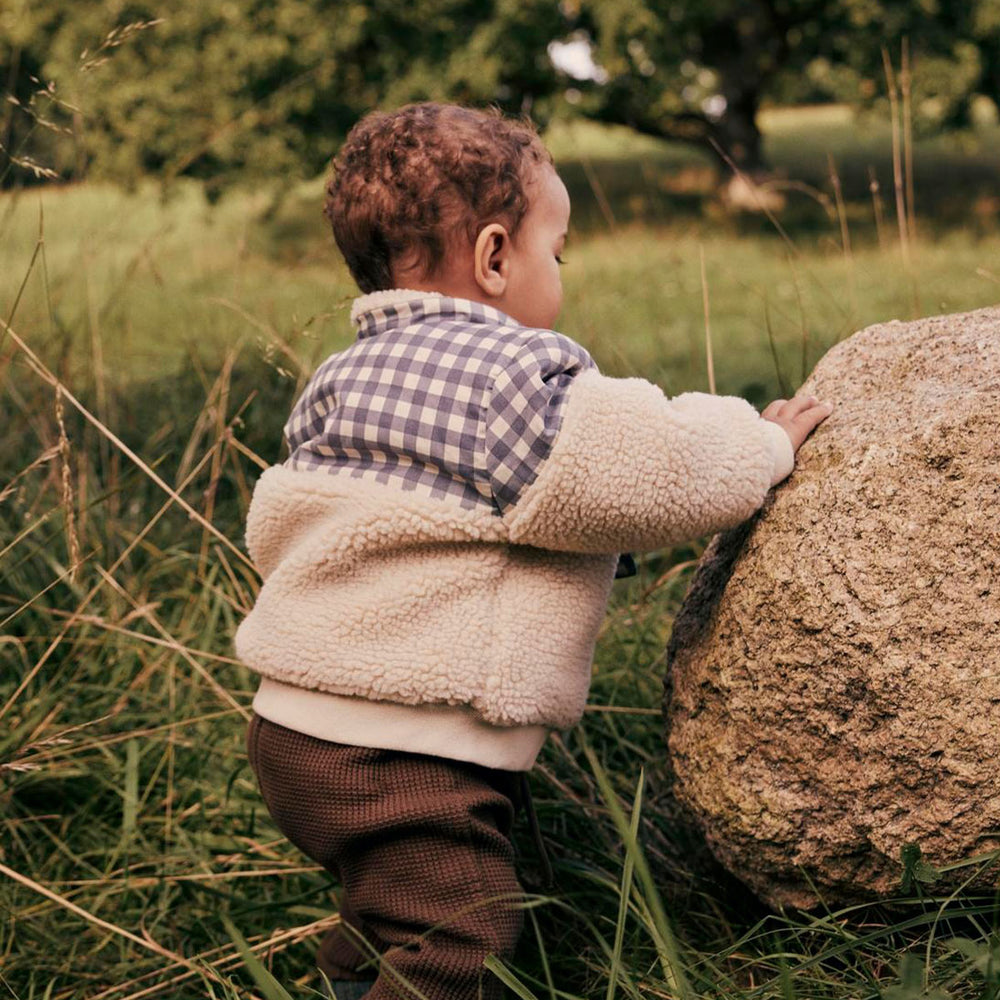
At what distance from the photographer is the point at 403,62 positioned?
12.8 meters

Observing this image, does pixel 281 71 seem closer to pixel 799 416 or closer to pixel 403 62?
pixel 403 62

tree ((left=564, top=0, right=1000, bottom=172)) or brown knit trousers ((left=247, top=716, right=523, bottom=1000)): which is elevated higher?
brown knit trousers ((left=247, top=716, right=523, bottom=1000))

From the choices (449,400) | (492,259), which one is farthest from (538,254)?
(449,400)

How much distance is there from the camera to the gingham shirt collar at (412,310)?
189 cm

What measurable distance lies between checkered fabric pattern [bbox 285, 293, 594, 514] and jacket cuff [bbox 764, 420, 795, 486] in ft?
1.01

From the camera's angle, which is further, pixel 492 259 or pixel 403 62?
pixel 403 62

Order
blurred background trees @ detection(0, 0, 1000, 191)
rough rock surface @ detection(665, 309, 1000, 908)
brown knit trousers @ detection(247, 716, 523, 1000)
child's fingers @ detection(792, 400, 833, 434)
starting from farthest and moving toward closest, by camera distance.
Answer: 1. blurred background trees @ detection(0, 0, 1000, 191)
2. child's fingers @ detection(792, 400, 833, 434)
3. brown knit trousers @ detection(247, 716, 523, 1000)
4. rough rock surface @ detection(665, 309, 1000, 908)

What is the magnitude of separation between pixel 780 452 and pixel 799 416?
11cm

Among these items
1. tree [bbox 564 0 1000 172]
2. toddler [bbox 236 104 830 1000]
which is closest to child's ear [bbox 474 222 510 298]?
toddler [bbox 236 104 830 1000]

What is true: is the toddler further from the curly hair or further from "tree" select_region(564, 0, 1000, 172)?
"tree" select_region(564, 0, 1000, 172)

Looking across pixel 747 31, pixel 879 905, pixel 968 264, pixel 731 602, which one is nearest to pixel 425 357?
pixel 731 602

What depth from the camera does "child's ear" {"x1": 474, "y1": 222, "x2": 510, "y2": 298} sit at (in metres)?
1.90

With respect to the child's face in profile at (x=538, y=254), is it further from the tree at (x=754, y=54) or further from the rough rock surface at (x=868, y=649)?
the tree at (x=754, y=54)

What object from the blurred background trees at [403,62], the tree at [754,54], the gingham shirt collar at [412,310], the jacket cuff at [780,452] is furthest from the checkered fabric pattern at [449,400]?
the blurred background trees at [403,62]
